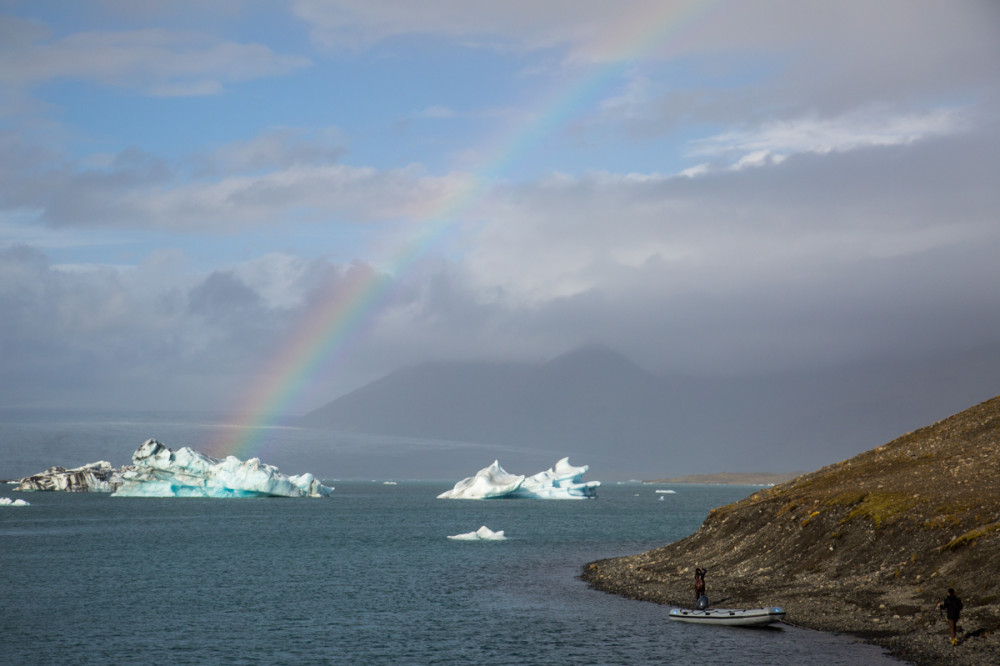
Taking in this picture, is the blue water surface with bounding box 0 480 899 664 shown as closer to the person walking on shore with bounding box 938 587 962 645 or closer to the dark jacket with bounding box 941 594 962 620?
the person walking on shore with bounding box 938 587 962 645

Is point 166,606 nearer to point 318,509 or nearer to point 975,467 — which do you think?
point 975,467

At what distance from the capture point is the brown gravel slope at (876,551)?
1679 inches

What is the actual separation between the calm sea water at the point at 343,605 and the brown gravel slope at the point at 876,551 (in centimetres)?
255

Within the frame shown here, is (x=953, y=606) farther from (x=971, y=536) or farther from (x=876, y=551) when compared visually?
(x=876, y=551)

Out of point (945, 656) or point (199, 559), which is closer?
point (945, 656)

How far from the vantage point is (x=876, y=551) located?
52.2 meters

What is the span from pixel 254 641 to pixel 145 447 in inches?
6158

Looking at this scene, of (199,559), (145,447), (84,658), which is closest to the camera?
(84,658)

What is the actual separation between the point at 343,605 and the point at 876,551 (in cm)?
3071

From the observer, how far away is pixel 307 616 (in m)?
53.6

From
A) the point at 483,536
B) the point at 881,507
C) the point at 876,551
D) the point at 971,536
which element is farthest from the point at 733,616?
the point at 483,536

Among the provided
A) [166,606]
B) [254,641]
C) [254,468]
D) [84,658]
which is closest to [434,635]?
[254,641]

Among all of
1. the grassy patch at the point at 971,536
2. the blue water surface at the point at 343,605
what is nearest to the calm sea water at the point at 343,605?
the blue water surface at the point at 343,605

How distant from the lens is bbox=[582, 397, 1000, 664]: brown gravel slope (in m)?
42.7
